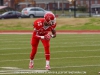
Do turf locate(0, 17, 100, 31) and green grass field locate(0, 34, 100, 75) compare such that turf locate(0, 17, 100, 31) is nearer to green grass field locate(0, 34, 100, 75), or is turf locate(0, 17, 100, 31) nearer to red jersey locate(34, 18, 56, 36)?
green grass field locate(0, 34, 100, 75)

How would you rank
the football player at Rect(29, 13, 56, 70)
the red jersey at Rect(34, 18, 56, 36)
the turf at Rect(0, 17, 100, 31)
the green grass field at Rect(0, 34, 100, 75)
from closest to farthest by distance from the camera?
1. the green grass field at Rect(0, 34, 100, 75)
2. the football player at Rect(29, 13, 56, 70)
3. the red jersey at Rect(34, 18, 56, 36)
4. the turf at Rect(0, 17, 100, 31)

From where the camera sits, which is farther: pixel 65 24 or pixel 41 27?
pixel 65 24

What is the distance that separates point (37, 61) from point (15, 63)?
965 millimetres

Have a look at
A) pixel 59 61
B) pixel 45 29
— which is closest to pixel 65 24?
pixel 59 61

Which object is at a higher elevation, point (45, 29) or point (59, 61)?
point (45, 29)

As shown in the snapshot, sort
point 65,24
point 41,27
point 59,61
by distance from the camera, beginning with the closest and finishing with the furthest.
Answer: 1. point 41,27
2. point 59,61
3. point 65,24

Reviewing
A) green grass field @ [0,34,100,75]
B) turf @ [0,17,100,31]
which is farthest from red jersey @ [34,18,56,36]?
turf @ [0,17,100,31]

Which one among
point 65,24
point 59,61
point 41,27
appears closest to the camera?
point 41,27

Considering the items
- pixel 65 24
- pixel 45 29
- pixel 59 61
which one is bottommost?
pixel 65 24


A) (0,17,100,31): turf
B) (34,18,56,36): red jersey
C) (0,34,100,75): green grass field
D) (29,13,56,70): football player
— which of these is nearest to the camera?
(0,34,100,75): green grass field

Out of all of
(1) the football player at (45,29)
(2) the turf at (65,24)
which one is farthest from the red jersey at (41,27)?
(2) the turf at (65,24)

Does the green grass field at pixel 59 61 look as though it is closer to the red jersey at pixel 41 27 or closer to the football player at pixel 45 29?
the football player at pixel 45 29

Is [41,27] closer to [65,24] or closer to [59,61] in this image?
[59,61]

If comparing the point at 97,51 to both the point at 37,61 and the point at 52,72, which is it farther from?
the point at 52,72
